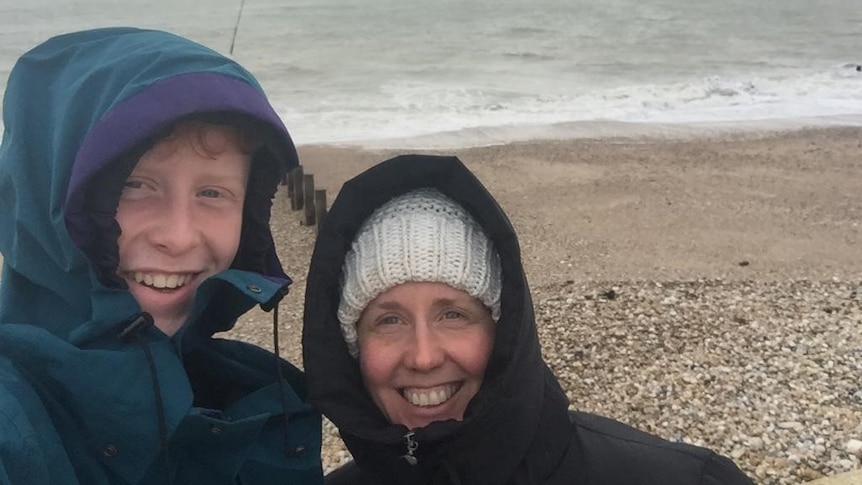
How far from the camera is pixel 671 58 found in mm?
32281

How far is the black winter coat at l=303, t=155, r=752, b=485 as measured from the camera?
2.21 meters

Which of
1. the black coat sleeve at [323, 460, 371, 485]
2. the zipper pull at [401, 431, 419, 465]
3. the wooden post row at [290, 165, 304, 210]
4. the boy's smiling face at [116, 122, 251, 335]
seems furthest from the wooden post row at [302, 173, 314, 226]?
the zipper pull at [401, 431, 419, 465]

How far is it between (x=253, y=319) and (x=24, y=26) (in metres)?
40.3

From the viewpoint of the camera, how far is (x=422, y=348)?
2.28 metres

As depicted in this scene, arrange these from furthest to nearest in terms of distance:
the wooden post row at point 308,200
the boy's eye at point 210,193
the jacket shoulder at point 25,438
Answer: the wooden post row at point 308,200 < the boy's eye at point 210,193 < the jacket shoulder at point 25,438

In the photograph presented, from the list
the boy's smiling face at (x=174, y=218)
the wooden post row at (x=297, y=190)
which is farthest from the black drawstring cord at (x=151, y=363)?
the wooden post row at (x=297, y=190)

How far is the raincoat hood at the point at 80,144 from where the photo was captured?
6.48ft

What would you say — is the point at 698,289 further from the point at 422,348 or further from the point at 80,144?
the point at 80,144

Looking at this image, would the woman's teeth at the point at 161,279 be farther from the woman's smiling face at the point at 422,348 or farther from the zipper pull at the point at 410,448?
the zipper pull at the point at 410,448

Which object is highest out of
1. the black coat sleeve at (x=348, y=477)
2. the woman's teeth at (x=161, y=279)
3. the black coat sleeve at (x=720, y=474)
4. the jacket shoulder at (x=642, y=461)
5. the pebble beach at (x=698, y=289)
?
the woman's teeth at (x=161, y=279)

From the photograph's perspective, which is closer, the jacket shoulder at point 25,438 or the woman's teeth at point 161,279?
the jacket shoulder at point 25,438

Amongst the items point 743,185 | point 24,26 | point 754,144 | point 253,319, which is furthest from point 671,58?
point 24,26

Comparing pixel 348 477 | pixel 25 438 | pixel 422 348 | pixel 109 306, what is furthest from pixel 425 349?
pixel 25 438

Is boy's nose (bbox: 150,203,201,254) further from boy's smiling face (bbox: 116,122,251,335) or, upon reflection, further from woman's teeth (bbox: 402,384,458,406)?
woman's teeth (bbox: 402,384,458,406)
